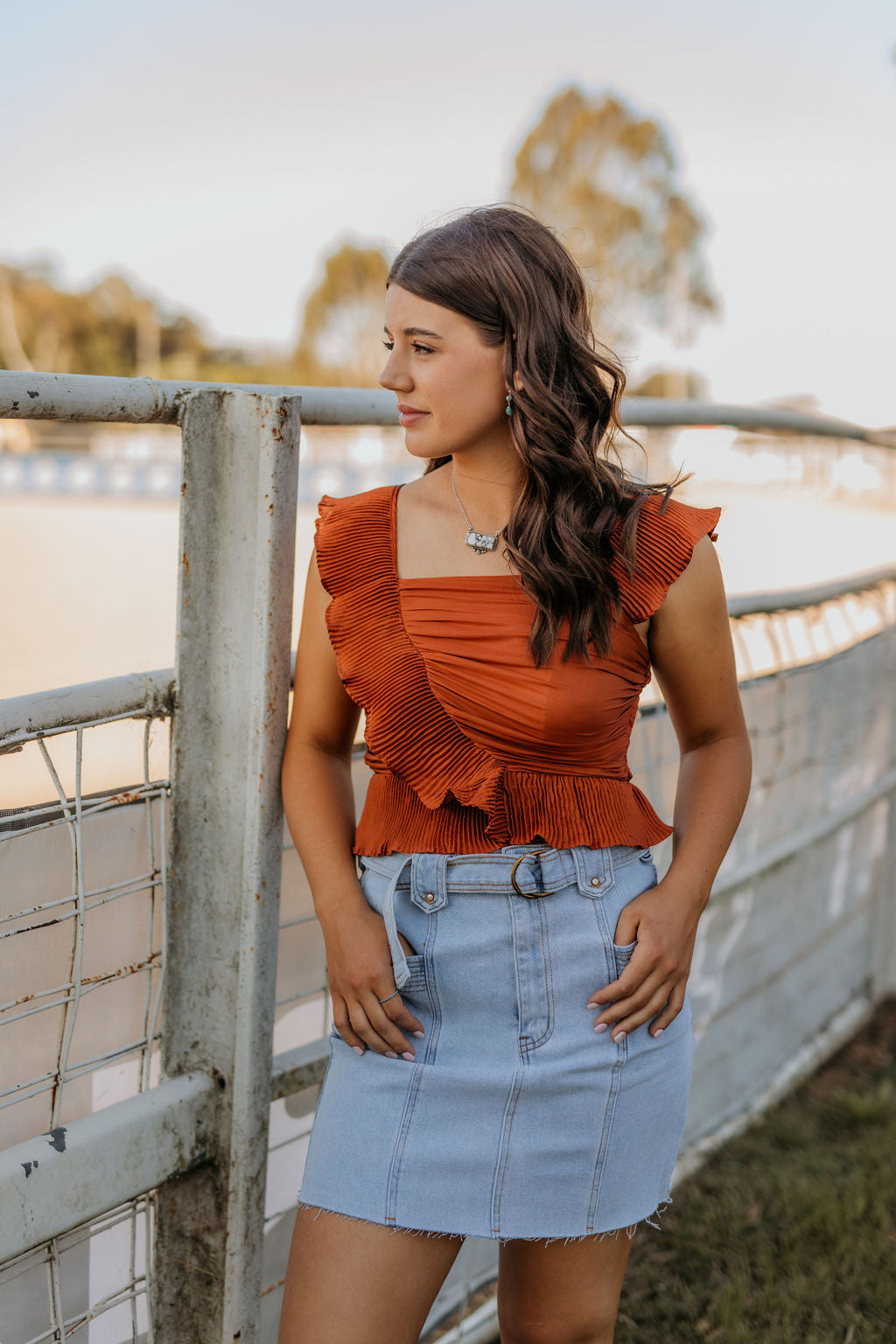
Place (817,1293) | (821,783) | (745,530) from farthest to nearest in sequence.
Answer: (745,530) < (821,783) < (817,1293)

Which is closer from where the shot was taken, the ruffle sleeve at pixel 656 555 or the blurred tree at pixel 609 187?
the ruffle sleeve at pixel 656 555

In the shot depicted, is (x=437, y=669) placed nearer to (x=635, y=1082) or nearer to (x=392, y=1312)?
(x=635, y=1082)

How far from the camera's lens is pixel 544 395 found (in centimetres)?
148

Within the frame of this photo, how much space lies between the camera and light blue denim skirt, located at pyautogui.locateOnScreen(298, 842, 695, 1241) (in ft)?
4.61

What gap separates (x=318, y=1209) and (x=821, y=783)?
2.45 m

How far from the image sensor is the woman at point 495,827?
1.41 meters

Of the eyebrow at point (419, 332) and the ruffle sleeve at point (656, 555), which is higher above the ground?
the eyebrow at point (419, 332)

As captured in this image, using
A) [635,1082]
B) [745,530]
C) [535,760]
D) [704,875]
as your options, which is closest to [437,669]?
[535,760]

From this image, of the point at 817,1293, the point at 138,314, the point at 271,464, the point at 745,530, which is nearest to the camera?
the point at 271,464

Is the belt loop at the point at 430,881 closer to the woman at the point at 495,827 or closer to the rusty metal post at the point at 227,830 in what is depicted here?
the woman at the point at 495,827

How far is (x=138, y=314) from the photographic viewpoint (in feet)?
206

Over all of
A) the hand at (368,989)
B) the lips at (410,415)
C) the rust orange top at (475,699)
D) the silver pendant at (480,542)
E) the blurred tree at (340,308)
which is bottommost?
the hand at (368,989)

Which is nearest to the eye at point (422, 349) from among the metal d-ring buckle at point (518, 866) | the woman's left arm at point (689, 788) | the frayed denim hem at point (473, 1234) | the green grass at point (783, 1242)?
the woman's left arm at point (689, 788)

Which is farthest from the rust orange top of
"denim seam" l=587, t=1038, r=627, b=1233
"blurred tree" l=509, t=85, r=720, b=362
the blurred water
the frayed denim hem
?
"blurred tree" l=509, t=85, r=720, b=362
